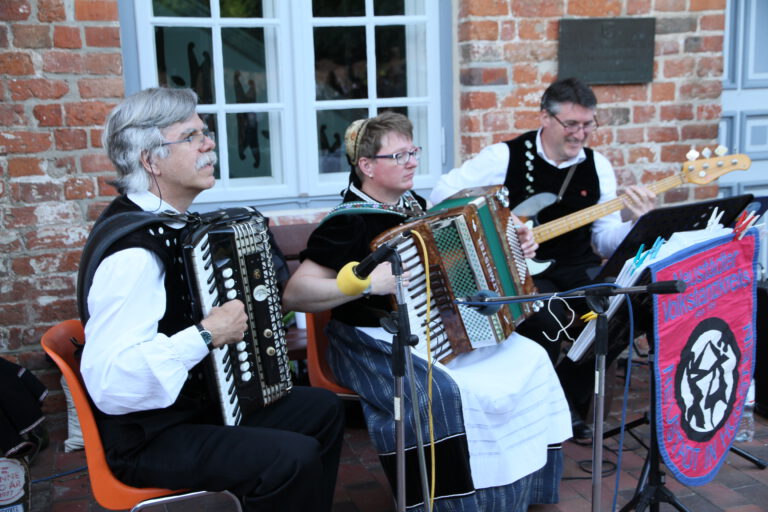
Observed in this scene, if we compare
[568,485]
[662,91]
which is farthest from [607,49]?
[568,485]

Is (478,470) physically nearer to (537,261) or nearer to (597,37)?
(537,261)

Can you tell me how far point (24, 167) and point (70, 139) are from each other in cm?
23

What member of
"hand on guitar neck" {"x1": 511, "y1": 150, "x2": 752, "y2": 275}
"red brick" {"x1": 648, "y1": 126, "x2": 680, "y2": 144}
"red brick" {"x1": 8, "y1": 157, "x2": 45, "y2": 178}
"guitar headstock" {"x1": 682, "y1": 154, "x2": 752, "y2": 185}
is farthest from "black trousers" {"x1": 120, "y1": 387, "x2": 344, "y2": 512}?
"red brick" {"x1": 648, "y1": 126, "x2": 680, "y2": 144}

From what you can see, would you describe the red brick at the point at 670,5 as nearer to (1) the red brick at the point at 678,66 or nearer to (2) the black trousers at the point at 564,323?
(1) the red brick at the point at 678,66

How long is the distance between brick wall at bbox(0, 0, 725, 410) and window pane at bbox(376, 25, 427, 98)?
226 mm

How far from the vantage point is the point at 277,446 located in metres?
2.19

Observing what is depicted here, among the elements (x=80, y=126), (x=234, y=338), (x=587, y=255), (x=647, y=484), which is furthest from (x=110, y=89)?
(x=647, y=484)

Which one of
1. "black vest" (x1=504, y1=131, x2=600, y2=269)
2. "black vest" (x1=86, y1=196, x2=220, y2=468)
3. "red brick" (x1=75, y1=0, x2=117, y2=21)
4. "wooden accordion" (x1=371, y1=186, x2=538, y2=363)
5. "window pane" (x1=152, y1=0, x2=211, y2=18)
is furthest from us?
"window pane" (x1=152, y1=0, x2=211, y2=18)

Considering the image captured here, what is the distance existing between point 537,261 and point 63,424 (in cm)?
238

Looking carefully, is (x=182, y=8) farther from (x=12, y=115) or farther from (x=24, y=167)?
(x=24, y=167)

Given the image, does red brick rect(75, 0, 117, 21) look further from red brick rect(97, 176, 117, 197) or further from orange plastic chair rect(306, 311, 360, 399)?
orange plastic chair rect(306, 311, 360, 399)

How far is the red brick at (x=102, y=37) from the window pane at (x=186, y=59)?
0.28 m

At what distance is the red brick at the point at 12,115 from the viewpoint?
3357mm

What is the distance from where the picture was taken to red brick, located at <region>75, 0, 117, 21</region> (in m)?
3.41
